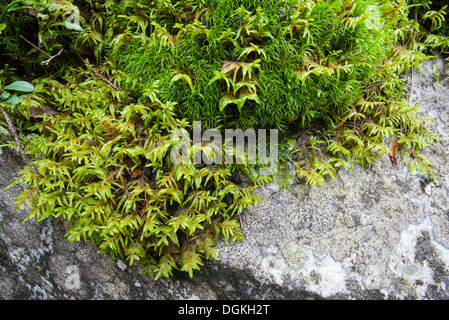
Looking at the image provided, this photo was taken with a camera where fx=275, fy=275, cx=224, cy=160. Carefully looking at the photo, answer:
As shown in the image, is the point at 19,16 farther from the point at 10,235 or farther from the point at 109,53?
the point at 10,235

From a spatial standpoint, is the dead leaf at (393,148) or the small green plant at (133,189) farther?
the dead leaf at (393,148)

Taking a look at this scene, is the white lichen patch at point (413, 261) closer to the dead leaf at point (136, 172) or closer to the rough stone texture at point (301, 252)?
the rough stone texture at point (301, 252)

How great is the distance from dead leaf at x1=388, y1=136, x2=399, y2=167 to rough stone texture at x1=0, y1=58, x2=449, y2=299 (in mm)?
52

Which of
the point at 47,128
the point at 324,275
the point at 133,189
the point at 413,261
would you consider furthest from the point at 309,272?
the point at 47,128

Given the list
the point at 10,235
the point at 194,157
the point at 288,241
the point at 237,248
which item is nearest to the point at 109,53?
the point at 194,157

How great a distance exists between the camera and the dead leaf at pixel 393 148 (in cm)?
186

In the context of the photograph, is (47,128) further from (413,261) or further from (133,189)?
(413,261)

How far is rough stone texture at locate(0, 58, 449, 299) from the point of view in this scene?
1.60m

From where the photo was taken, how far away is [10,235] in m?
1.77

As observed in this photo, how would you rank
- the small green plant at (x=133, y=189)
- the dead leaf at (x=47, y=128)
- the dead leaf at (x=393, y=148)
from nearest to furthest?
the small green plant at (x=133, y=189)
the dead leaf at (x=47, y=128)
the dead leaf at (x=393, y=148)

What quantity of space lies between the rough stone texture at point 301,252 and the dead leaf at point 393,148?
0.05m

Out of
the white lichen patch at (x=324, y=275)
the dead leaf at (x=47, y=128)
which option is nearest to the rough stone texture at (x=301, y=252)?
the white lichen patch at (x=324, y=275)

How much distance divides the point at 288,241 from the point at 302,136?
2.25 feet

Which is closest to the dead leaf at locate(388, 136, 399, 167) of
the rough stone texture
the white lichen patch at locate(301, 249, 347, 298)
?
the rough stone texture
